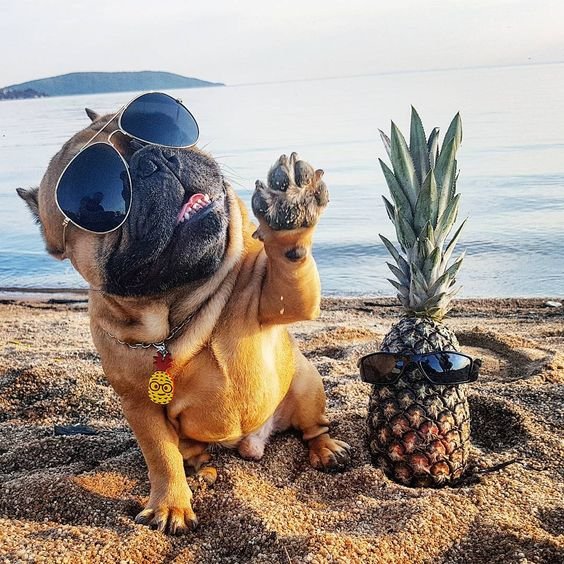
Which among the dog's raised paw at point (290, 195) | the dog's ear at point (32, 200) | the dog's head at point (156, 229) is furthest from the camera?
the dog's ear at point (32, 200)

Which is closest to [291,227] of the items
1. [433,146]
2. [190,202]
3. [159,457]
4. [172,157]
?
[190,202]

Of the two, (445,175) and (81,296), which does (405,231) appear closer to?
(445,175)

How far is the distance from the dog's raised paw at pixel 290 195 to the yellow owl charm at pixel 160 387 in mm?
792

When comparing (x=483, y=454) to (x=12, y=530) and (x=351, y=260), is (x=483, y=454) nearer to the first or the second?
(x=12, y=530)

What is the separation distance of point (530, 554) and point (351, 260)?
24.6 ft

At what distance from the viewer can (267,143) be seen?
20.8 meters

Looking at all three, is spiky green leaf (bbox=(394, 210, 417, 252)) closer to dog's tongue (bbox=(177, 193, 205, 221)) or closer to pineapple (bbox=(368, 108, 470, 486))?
pineapple (bbox=(368, 108, 470, 486))

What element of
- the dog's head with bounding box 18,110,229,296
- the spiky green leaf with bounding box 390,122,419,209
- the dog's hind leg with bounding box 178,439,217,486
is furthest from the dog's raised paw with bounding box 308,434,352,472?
the spiky green leaf with bounding box 390,122,419,209

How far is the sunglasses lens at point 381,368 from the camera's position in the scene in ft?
8.52

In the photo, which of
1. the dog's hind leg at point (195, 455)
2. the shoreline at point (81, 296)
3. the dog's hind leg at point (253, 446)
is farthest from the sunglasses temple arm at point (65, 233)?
the shoreline at point (81, 296)

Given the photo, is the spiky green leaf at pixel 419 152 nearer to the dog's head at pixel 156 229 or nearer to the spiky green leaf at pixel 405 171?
the spiky green leaf at pixel 405 171

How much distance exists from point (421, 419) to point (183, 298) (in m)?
1.02

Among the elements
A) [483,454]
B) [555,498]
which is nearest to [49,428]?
[483,454]

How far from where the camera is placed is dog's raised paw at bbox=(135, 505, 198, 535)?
8.21 feet
